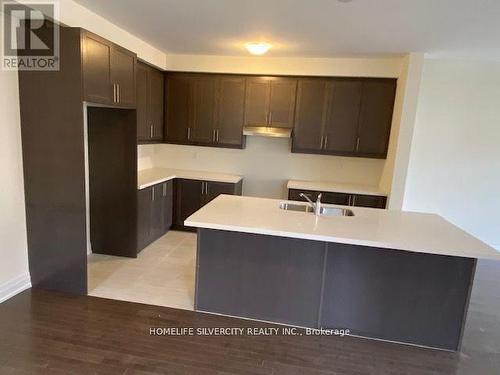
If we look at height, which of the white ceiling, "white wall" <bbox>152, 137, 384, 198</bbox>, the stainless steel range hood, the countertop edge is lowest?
the countertop edge

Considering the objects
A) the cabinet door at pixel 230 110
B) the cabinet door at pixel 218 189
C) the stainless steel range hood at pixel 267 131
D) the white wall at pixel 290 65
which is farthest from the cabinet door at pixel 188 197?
the white wall at pixel 290 65

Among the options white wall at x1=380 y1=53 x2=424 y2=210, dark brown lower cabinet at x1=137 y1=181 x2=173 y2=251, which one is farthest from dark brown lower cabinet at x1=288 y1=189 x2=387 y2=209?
dark brown lower cabinet at x1=137 y1=181 x2=173 y2=251

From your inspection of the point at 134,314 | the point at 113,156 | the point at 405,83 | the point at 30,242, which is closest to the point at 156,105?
the point at 113,156

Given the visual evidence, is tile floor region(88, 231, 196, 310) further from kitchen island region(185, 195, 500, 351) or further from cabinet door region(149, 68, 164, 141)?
cabinet door region(149, 68, 164, 141)

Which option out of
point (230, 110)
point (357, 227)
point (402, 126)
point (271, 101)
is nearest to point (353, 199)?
point (402, 126)

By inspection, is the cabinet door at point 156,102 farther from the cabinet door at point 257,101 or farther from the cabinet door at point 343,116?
the cabinet door at point 343,116

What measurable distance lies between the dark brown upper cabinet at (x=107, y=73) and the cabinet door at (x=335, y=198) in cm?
270

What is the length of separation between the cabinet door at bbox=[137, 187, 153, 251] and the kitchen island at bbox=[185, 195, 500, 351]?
1429mm

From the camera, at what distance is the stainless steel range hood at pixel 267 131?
15.7 ft

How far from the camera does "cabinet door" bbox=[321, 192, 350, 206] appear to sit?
455cm

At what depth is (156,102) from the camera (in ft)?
15.9

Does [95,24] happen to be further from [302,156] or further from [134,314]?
[302,156]

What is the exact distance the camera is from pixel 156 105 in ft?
15.9

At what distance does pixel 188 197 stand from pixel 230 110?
1.43m
